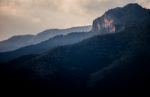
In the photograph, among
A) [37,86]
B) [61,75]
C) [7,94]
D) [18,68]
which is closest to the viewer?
[7,94]

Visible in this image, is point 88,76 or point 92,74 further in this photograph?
point 92,74

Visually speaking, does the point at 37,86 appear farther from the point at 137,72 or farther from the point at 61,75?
the point at 137,72

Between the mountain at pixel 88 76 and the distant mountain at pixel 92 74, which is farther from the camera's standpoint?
the distant mountain at pixel 92 74

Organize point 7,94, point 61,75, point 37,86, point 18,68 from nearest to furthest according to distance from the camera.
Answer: point 7,94
point 37,86
point 61,75
point 18,68

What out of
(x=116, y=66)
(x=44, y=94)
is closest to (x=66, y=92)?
(x=44, y=94)

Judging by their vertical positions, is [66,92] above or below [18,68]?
below

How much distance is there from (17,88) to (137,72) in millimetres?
82908

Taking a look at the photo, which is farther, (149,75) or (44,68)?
(44,68)

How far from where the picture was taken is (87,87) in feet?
547

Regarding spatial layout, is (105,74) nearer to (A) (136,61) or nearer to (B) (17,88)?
(A) (136,61)

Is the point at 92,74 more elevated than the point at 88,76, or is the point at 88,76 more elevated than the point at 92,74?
the point at 92,74

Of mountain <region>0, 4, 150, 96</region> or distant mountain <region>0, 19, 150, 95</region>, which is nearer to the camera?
mountain <region>0, 4, 150, 96</region>

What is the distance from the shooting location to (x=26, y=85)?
166m

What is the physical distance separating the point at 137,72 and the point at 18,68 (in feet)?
302
